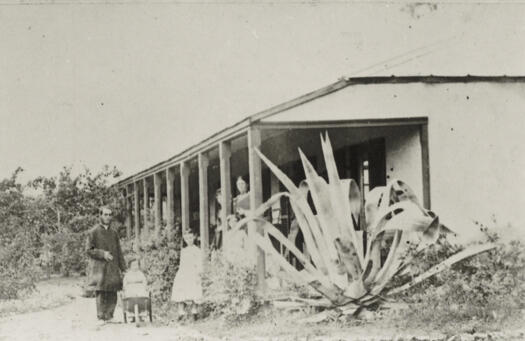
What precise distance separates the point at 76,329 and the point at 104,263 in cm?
104

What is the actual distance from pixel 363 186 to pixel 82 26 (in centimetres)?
581

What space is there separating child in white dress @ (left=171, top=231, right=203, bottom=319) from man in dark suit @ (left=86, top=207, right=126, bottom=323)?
94 cm

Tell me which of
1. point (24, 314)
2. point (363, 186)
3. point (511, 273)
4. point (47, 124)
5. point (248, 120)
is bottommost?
point (24, 314)

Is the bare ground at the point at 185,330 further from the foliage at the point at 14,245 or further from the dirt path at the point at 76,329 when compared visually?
the foliage at the point at 14,245

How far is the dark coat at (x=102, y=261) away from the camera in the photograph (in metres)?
10.3

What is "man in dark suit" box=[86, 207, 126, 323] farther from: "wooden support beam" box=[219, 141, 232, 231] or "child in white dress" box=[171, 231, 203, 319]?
"wooden support beam" box=[219, 141, 232, 231]

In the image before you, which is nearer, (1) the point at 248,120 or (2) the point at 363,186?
(1) the point at 248,120

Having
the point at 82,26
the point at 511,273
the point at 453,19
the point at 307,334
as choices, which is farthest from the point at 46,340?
the point at 453,19

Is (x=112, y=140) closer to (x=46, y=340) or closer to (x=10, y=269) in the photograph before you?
(x=10, y=269)

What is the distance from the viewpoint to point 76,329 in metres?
10.2

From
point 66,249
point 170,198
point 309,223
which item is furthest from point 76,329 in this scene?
point 66,249

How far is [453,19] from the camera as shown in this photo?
1219cm

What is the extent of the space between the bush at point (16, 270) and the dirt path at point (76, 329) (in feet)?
5.96

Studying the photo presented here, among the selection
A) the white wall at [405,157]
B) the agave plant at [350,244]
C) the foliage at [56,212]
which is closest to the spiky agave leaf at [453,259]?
the agave plant at [350,244]
